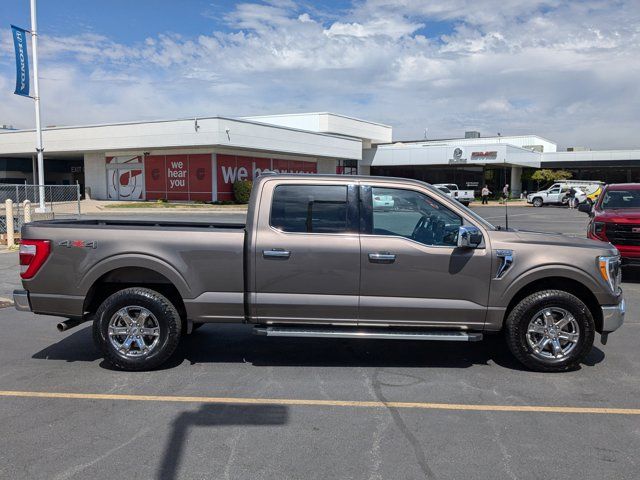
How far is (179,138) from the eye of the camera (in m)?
35.7

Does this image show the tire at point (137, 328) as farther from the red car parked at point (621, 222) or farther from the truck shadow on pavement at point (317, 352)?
the red car parked at point (621, 222)

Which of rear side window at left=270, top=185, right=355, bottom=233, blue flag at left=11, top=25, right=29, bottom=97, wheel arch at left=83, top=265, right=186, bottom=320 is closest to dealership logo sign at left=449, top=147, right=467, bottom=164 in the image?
blue flag at left=11, top=25, right=29, bottom=97

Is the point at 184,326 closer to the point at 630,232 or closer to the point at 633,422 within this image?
the point at 633,422

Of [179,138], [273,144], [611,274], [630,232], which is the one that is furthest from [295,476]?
[273,144]

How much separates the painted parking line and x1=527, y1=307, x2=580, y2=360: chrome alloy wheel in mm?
880

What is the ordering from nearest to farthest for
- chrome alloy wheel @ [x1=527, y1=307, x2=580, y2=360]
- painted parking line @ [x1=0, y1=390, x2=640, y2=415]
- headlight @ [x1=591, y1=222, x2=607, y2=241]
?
painted parking line @ [x1=0, y1=390, x2=640, y2=415], chrome alloy wheel @ [x1=527, y1=307, x2=580, y2=360], headlight @ [x1=591, y1=222, x2=607, y2=241]

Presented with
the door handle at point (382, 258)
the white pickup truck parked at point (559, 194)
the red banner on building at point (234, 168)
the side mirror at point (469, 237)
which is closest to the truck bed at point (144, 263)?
the door handle at point (382, 258)

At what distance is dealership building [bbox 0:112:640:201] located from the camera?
36719 mm

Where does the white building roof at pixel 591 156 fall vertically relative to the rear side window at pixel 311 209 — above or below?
above

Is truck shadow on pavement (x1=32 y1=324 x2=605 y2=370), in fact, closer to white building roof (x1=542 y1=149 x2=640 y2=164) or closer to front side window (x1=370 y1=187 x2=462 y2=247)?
front side window (x1=370 y1=187 x2=462 y2=247)

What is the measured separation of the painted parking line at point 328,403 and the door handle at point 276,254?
52.1 inches

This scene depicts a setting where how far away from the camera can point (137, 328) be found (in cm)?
559

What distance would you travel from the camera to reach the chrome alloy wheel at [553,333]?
5496 millimetres

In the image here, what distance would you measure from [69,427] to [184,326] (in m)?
1.81
